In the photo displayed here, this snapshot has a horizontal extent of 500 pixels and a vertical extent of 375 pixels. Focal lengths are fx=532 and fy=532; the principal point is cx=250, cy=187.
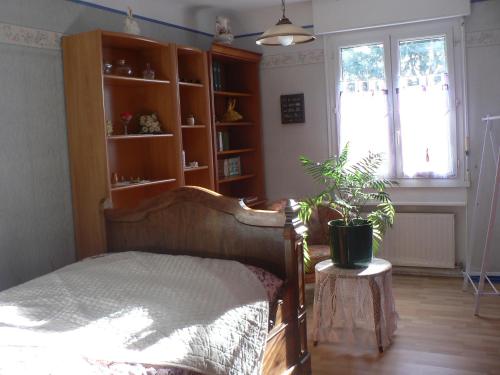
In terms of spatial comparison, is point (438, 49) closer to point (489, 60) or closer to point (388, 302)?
point (489, 60)

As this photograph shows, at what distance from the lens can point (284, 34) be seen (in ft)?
9.77

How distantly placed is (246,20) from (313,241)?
231 cm

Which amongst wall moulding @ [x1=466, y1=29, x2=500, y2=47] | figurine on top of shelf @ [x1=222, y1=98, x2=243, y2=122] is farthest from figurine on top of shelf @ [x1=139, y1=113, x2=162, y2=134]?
wall moulding @ [x1=466, y1=29, x2=500, y2=47]

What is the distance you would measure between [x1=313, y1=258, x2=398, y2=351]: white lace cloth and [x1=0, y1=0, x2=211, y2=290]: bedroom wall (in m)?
1.69

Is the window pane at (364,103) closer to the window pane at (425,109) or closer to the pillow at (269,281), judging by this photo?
the window pane at (425,109)

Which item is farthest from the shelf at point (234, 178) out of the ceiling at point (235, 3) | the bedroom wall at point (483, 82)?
the bedroom wall at point (483, 82)

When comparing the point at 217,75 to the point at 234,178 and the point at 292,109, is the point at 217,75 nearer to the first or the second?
the point at 292,109

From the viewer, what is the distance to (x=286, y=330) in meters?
2.64

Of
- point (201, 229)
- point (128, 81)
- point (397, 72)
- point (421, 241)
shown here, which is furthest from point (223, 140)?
point (201, 229)

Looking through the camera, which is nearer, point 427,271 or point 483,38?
point 483,38

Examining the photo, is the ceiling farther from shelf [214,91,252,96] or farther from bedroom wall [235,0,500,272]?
shelf [214,91,252,96]

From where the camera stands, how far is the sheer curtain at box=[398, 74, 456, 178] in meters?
4.55

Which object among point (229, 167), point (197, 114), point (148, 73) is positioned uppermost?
point (148, 73)

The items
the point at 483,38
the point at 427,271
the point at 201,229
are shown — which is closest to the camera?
the point at 201,229
